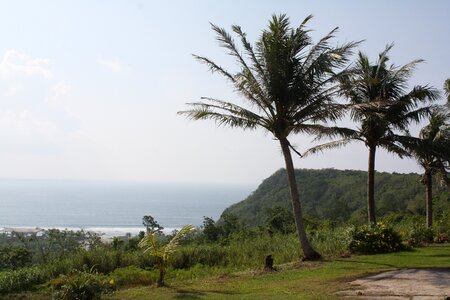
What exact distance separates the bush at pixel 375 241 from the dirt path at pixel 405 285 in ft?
12.3

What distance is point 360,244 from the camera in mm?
15094

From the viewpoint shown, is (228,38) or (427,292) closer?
(427,292)

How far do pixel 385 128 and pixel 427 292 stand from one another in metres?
9.79

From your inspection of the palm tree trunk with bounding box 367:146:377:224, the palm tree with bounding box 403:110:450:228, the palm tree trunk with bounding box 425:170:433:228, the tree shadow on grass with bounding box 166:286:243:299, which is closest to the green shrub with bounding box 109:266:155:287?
the tree shadow on grass with bounding box 166:286:243:299

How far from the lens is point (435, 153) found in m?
17.9

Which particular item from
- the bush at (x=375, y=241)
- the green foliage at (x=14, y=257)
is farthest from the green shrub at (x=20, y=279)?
the bush at (x=375, y=241)

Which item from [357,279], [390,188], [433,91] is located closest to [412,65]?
[433,91]

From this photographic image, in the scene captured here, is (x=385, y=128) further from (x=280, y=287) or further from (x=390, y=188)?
(x=390, y=188)

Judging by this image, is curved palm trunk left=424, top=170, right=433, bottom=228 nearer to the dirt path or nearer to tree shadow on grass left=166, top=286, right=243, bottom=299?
the dirt path

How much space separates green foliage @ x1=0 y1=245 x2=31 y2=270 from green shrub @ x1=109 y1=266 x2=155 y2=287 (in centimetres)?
444

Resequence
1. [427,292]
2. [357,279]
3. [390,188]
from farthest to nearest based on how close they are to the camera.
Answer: [390,188] → [357,279] → [427,292]

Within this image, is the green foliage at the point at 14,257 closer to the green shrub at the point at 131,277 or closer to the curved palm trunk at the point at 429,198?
the green shrub at the point at 131,277

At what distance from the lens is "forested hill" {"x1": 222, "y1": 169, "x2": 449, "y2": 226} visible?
45.0 metres

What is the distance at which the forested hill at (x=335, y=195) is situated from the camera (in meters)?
45.0
